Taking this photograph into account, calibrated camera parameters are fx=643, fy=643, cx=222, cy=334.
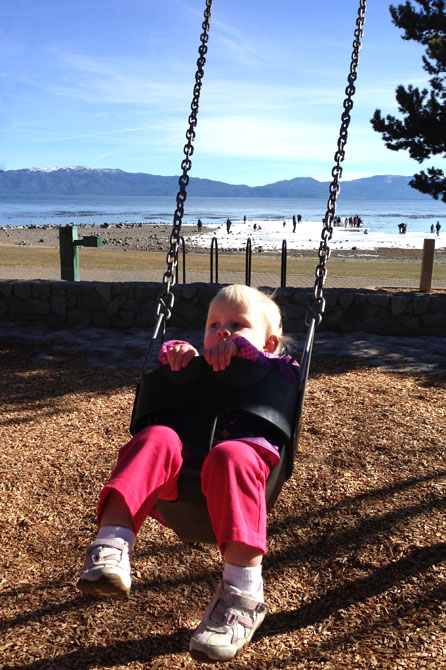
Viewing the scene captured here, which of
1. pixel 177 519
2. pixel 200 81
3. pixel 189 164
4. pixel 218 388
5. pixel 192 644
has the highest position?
pixel 200 81

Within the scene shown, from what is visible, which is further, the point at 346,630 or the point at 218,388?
the point at 346,630

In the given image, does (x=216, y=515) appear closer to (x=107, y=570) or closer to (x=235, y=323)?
(x=107, y=570)

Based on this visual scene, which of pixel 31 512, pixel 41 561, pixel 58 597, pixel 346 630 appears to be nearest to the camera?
pixel 346 630

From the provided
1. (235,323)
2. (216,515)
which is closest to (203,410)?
(216,515)

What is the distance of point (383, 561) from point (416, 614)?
0.42 m

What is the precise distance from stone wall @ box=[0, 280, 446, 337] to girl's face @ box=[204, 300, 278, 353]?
5513mm

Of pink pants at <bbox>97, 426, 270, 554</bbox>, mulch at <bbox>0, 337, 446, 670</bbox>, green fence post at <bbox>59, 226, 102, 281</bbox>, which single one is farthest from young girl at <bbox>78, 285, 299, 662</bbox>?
green fence post at <bbox>59, 226, 102, 281</bbox>

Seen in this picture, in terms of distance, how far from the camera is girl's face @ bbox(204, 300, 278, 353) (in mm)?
2523

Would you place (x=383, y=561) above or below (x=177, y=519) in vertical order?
below

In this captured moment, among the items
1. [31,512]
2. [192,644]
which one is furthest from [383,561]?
[31,512]

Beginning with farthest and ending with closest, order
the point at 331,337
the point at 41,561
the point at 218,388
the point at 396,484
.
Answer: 1. the point at 331,337
2. the point at 396,484
3. the point at 41,561
4. the point at 218,388

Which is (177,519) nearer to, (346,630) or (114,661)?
(114,661)

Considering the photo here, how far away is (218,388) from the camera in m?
2.20

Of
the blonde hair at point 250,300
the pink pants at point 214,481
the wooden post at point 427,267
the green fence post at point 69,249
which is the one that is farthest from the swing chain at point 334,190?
the wooden post at point 427,267
